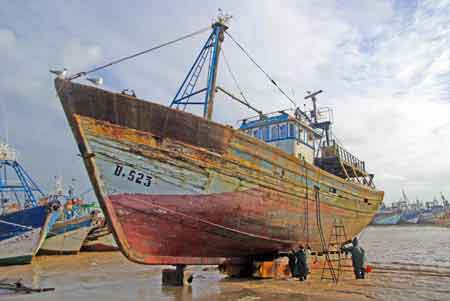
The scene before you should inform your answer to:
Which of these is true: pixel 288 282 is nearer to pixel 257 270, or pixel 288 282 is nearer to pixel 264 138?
pixel 257 270

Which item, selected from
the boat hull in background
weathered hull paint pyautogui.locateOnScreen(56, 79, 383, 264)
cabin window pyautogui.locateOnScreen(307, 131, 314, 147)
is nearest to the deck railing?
cabin window pyautogui.locateOnScreen(307, 131, 314, 147)

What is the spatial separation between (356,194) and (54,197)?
609 inches

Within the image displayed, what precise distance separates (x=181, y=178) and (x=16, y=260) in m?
14.1

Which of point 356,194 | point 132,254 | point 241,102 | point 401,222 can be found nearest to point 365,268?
point 356,194

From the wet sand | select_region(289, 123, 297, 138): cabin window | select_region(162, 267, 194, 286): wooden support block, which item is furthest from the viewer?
select_region(289, 123, 297, 138): cabin window

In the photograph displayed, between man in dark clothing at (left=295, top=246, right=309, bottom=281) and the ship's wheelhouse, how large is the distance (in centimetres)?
399

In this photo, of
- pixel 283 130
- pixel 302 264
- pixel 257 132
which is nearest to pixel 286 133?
pixel 283 130

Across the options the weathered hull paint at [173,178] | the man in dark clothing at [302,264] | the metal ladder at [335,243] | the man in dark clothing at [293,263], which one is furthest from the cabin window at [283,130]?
the man in dark clothing at [302,264]

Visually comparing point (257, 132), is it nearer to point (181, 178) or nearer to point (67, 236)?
point (181, 178)

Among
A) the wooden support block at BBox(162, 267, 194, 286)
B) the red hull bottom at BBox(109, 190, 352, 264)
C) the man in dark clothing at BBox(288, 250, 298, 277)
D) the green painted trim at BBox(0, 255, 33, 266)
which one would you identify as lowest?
the green painted trim at BBox(0, 255, 33, 266)

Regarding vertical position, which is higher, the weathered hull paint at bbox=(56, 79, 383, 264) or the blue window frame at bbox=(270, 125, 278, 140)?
the blue window frame at bbox=(270, 125, 278, 140)

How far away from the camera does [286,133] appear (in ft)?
45.9

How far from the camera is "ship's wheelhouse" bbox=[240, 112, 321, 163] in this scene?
1387cm

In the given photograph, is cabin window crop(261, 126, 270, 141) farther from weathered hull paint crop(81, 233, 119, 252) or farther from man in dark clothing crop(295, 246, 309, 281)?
weathered hull paint crop(81, 233, 119, 252)
